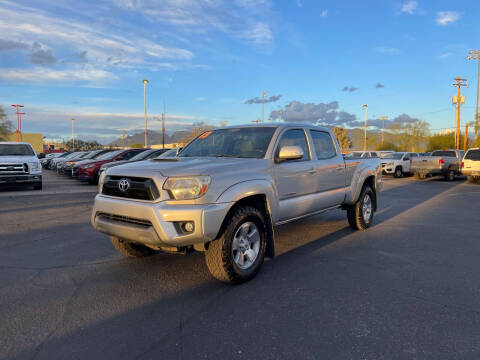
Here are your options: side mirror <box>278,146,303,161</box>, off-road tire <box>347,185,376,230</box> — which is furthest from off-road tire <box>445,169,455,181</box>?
side mirror <box>278,146,303,161</box>

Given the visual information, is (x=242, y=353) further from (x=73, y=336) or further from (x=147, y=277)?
(x=147, y=277)

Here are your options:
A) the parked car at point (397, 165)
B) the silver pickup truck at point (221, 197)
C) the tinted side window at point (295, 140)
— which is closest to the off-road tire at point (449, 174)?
→ the parked car at point (397, 165)

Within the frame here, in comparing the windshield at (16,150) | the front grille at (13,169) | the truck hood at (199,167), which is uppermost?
the windshield at (16,150)

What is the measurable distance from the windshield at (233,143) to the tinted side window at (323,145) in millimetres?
1030

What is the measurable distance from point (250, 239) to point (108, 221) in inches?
65.3

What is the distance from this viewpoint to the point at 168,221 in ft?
12.0

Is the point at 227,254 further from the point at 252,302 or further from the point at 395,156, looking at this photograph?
the point at 395,156

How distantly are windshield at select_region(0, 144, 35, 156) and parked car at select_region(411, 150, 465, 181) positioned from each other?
19265 mm

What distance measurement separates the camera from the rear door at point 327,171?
566cm

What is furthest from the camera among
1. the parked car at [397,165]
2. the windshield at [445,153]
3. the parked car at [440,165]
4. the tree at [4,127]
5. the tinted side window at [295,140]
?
the tree at [4,127]

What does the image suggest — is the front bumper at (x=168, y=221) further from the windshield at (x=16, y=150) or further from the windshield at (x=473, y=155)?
the windshield at (x=473, y=155)

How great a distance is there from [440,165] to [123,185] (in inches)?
779

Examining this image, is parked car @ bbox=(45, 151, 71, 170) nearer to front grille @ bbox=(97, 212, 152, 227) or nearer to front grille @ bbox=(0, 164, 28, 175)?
front grille @ bbox=(0, 164, 28, 175)

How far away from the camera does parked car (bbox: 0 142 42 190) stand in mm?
12664
